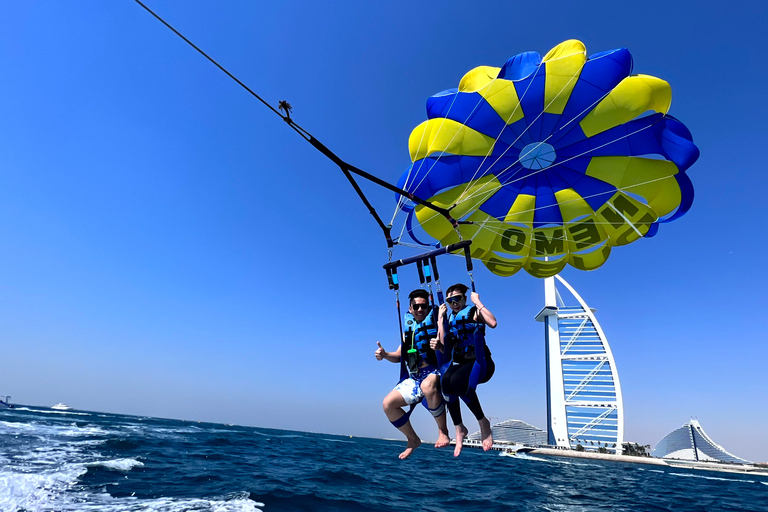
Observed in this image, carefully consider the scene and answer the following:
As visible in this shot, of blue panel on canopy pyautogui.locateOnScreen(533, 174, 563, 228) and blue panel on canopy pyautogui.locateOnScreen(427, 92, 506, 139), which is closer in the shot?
blue panel on canopy pyautogui.locateOnScreen(427, 92, 506, 139)

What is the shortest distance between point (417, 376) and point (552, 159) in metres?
5.52

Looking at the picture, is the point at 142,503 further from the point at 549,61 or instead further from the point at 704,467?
the point at 704,467

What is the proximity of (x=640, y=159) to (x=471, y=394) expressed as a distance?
6.00 m

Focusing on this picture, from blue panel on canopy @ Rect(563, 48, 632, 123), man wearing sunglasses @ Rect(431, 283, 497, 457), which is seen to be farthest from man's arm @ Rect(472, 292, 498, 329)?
blue panel on canopy @ Rect(563, 48, 632, 123)

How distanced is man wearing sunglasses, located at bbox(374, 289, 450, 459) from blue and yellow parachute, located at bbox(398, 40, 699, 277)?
7.93ft

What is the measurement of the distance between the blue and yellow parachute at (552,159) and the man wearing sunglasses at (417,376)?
242 cm

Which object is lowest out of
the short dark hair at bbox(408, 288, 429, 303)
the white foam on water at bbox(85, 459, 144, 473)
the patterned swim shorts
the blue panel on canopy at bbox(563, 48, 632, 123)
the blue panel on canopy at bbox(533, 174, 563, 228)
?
the white foam on water at bbox(85, 459, 144, 473)

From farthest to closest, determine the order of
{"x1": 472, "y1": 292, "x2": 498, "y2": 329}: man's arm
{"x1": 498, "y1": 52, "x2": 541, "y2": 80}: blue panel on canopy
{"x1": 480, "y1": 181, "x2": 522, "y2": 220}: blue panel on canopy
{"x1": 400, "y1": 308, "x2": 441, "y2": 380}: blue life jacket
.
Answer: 1. {"x1": 480, "y1": 181, "x2": 522, "y2": 220}: blue panel on canopy
2. {"x1": 498, "y1": 52, "x2": 541, "y2": 80}: blue panel on canopy
3. {"x1": 400, "y1": 308, "x2": 441, "y2": 380}: blue life jacket
4. {"x1": 472, "y1": 292, "x2": 498, "y2": 329}: man's arm

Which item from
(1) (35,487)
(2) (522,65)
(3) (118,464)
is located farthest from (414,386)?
(3) (118,464)

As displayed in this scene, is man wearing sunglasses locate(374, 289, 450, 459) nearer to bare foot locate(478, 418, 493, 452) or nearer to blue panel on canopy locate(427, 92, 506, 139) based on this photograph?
bare foot locate(478, 418, 493, 452)

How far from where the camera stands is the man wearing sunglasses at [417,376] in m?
5.34

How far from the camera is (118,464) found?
488 inches

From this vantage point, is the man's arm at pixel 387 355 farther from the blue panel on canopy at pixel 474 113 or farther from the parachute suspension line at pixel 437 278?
the blue panel on canopy at pixel 474 113

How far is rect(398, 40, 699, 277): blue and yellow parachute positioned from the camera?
277 inches
